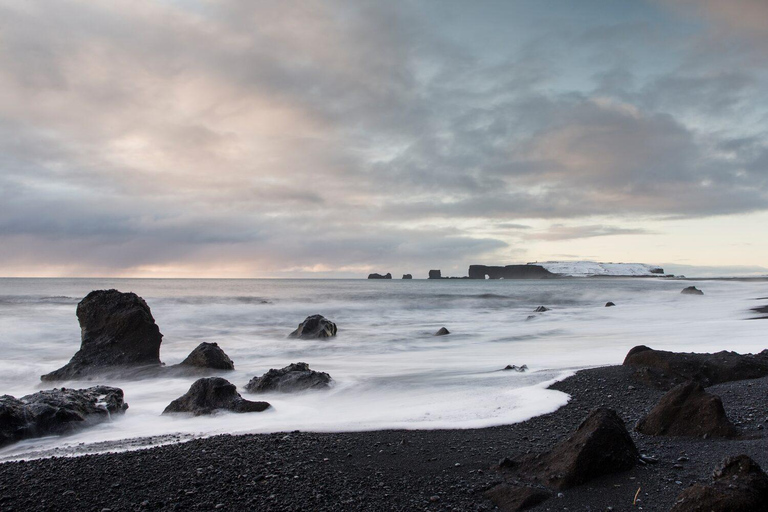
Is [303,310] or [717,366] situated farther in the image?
[303,310]

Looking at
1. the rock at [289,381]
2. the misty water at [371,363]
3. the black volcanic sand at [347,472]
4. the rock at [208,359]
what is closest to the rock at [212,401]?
the misty water at [371,363]

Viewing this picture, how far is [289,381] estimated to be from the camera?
7602mm

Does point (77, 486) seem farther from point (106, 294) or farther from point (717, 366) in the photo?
point (106, 294)

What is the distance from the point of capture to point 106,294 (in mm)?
10461

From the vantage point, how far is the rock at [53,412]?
529cm

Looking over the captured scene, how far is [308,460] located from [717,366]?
5.37 meters

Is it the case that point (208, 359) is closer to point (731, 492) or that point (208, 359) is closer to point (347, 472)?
point (347, 472)

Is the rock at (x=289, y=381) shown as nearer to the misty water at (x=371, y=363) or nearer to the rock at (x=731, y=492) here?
the misty water at (x=371, y=363)

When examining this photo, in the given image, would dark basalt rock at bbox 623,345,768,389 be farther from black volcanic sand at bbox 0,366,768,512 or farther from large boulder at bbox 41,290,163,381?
large boulder at bbox 41,290,163,381

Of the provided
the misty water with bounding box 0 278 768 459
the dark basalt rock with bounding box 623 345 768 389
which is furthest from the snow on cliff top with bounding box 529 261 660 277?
the dark basalt rock with bounding box 623 345 768 389

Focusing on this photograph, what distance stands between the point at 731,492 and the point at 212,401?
549cm

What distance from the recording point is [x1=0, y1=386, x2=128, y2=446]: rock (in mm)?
5285

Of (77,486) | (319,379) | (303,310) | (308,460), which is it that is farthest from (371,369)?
(303,310)

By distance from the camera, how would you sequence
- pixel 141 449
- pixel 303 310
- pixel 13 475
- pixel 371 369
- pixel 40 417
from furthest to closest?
pixel 303 310 < pixel 371 369 < pixel 40 417 < pixel 141 449 < pixel 13 475
